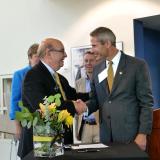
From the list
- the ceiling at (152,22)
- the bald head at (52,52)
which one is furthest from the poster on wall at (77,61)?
the bald head at (52,52)

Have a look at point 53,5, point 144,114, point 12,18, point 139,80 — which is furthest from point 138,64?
point 12,18

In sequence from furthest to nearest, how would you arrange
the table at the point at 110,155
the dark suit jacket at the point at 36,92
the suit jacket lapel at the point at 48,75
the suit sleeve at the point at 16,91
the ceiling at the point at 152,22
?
the ceiling at the point at 152,22 → the suit sleeve at the point at 16,91 → the suit jacket lapel at the point at 48,75 → the dark suit jacket at the point at 36,92 → the table at the point at 110,155

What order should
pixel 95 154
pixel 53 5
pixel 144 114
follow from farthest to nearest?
pixel 53 5, pixel 144 114, pixel 95 154

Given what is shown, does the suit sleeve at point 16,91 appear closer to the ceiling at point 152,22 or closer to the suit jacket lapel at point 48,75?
the suit jacket lapel at point 48,75

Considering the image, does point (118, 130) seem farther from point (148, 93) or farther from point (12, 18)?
point (12, 18)

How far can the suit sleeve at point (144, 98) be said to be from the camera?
2424 millimetres

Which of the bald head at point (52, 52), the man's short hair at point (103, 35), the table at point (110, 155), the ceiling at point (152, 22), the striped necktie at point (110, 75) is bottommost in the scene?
the table at point (110, 155)

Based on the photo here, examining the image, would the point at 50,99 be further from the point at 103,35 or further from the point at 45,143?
the point at 103,35

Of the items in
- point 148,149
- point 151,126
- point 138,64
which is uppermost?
point 138,64

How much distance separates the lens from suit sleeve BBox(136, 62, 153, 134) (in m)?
A: 2.42

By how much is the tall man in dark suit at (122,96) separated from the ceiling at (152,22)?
1786 mm

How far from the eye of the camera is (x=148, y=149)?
8.55ft

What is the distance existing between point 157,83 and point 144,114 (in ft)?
9.44

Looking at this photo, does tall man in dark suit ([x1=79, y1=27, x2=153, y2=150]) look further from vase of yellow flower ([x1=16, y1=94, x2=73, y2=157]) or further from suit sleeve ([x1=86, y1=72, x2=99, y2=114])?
vase of yellow flower ([x1=16, y1=94, x2=73, y2=157])
